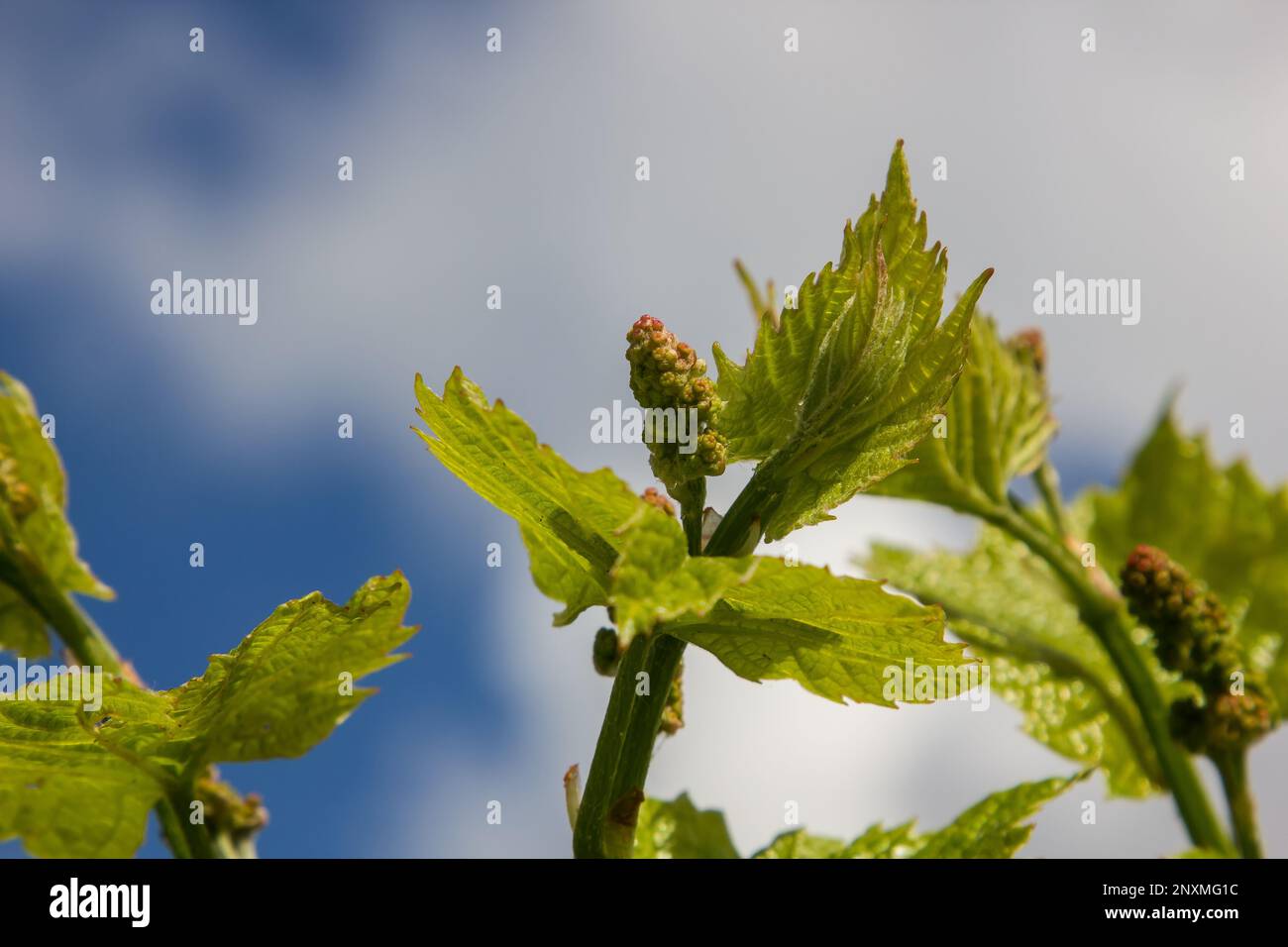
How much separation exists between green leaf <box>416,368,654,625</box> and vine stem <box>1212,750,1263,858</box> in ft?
4.39

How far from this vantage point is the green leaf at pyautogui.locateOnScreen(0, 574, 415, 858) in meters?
1.38

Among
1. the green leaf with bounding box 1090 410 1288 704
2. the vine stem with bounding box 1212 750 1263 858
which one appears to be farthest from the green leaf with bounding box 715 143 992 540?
the green leaf with bounding box 1090 410 1288 704

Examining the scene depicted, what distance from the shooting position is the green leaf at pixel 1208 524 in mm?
2826

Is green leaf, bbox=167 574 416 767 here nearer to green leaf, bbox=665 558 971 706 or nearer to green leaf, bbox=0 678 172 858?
green leaf, bbox=0 678 172 858

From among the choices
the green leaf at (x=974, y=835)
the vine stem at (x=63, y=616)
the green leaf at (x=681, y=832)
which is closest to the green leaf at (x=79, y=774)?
the vine stem at (x=63, y=616)

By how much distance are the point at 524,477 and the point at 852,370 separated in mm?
410

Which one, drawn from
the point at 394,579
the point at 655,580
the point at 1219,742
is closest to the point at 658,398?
the point at 655,580

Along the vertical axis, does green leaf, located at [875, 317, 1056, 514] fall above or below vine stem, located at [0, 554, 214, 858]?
above

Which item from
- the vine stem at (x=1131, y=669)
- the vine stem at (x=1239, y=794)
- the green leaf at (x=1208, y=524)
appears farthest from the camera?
the green leaf at (x=1208, y=524)

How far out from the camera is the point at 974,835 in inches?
63.9

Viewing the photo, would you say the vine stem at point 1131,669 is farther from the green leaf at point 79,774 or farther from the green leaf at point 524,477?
the green leaf at point 79,774

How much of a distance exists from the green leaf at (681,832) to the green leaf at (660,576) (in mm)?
812

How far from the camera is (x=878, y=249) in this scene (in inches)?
51.5

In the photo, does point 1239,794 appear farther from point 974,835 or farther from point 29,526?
point 29,526
